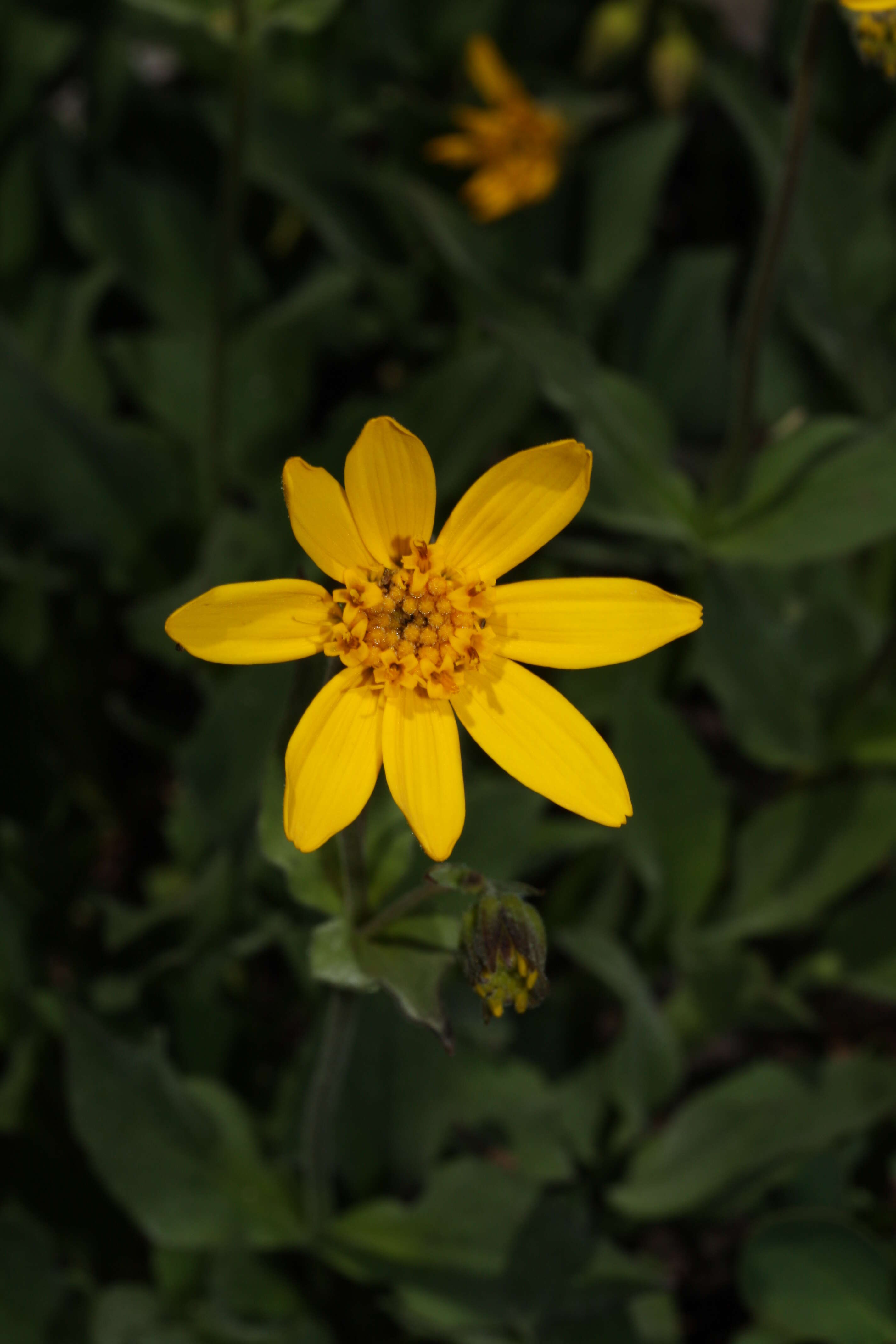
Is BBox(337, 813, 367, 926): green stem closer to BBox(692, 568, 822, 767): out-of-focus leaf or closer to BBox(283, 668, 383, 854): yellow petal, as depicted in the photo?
BBox(283, 668, 383, 854): yellow petal

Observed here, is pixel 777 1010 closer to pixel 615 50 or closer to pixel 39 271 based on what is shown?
pixel 615 50

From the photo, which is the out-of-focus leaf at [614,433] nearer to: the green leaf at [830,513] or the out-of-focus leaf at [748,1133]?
the green leaf at [830,513]

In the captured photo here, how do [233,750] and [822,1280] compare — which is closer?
[822,1280]

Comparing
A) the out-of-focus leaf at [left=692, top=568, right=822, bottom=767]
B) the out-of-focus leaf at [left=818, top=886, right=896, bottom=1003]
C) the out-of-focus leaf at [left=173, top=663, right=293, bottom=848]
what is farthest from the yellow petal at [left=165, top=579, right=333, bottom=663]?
the out-of-focus leaf at [left=818, top=886, right=896, bottom=1003]

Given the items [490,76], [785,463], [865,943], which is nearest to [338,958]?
[785,463]

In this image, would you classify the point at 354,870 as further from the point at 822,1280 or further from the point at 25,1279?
the point at 822,1280

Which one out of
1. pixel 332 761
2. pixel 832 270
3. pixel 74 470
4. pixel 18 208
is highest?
pixel 18 208

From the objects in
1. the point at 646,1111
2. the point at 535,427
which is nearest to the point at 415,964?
the point at 646,1111
